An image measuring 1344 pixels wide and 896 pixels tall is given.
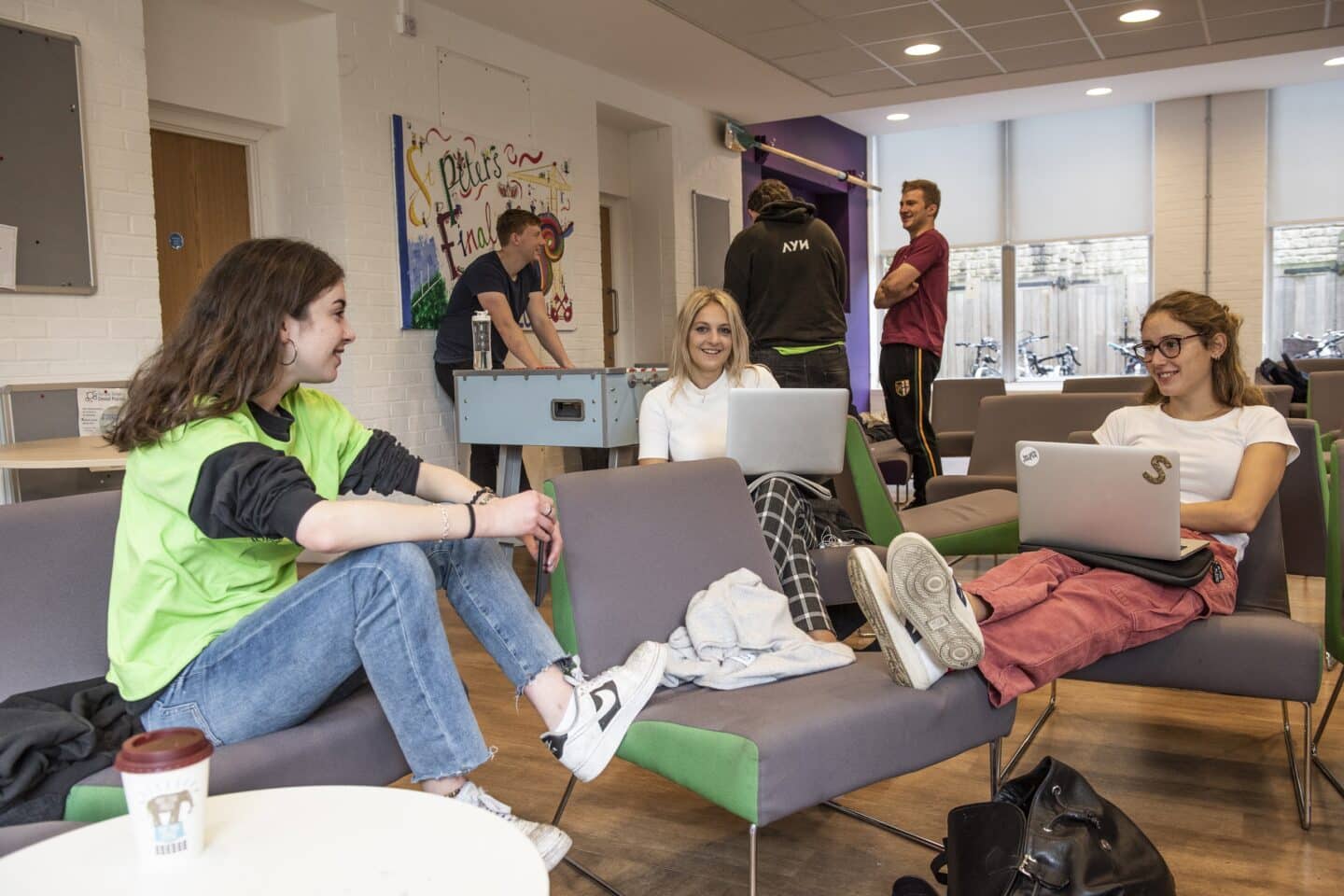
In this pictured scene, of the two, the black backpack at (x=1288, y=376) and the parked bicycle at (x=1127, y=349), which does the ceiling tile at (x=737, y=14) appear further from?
the parked bicycle at (x=1127, y=349)

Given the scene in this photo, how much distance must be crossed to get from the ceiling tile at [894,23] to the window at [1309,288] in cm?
495

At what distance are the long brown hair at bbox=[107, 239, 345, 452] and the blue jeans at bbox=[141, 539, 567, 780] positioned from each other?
32 centimetres

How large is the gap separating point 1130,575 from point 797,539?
77cm

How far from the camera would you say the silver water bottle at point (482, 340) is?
189 inches

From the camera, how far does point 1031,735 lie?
8.03ft

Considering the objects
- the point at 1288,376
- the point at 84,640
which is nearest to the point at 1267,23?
the point at 1288,376

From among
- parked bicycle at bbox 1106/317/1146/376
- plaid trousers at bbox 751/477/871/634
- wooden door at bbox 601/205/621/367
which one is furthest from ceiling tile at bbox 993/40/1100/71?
plaid trousers at bbox 751/477/871/634

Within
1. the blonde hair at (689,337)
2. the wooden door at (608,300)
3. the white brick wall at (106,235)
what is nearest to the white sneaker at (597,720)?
the blonde hair at (689,337)

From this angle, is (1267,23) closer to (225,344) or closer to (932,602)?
(932,602)

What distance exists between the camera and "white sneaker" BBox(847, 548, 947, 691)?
179 centimetres

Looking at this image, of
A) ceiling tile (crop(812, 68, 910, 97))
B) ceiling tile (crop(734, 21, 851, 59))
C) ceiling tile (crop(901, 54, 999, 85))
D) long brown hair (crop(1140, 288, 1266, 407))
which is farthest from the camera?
ceiling tile (crop(812, 68, 910, 97))

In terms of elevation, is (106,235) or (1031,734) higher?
(106,235)

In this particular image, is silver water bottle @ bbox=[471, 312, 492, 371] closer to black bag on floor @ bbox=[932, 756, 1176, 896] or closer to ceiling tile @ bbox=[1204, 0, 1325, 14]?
black bag on floor @ bbox=[932, 756, 1176, 896]

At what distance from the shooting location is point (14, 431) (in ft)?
11.4
